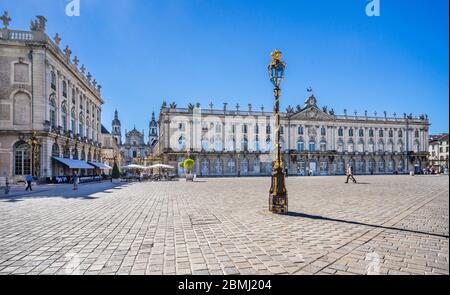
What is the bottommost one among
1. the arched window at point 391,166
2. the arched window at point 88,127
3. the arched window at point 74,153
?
the arched window at point 391,166

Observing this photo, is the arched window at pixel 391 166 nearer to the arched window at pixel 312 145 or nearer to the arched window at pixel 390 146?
the arched window at pixel 390 146

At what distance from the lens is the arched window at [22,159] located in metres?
25.2

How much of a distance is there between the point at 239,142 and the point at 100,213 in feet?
155

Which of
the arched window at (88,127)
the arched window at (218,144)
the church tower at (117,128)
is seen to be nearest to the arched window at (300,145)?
the arched window at (218,144)

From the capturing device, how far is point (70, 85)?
107 ft

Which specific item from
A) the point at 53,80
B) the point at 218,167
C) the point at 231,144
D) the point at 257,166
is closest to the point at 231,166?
the point at 218,167

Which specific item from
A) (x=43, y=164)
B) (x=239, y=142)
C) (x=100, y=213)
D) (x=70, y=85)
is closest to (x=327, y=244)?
(x=100, y=213)

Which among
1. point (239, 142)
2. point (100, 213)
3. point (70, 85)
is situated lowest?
point (100, 213)

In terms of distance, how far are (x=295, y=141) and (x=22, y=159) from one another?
4942 centimetres

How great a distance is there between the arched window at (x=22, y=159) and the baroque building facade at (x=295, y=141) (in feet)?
86.7

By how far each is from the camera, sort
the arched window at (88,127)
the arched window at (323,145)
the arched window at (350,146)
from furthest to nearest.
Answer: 1. the arched window at (350,146)
2. the arched window at (323,145)
3. the arched window at (88,127)

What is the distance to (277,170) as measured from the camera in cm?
858

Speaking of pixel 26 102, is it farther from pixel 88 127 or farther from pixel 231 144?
pixel 231 144
